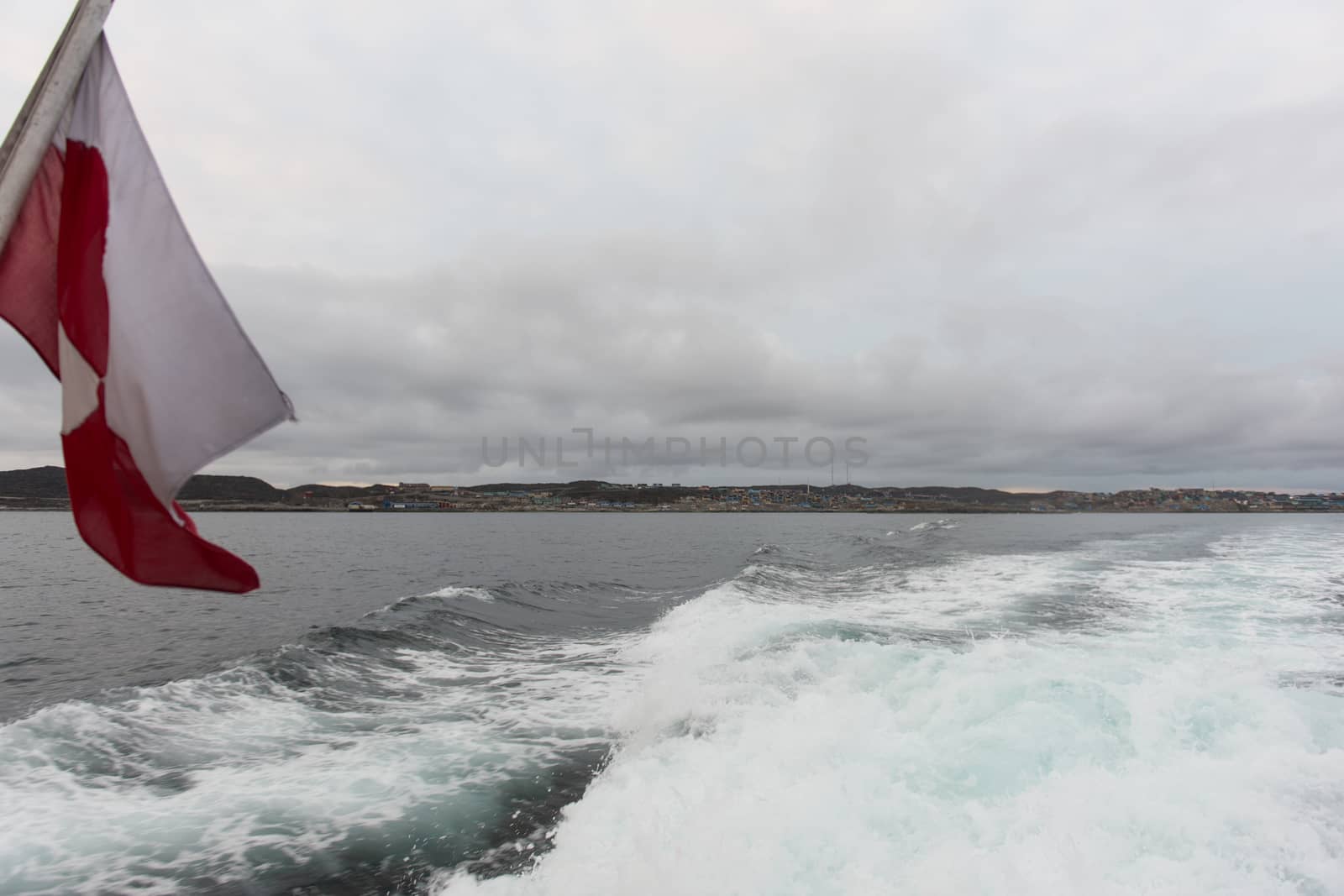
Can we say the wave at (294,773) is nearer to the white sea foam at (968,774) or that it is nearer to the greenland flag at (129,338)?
the white sea foam at (968,774)

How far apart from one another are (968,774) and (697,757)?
2.82 meters

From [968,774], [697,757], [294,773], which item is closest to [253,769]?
[294,773]

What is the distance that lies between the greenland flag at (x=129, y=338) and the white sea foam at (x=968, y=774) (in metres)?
4.23

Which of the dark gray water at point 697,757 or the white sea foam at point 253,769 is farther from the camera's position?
the white sea foam at point 253,769

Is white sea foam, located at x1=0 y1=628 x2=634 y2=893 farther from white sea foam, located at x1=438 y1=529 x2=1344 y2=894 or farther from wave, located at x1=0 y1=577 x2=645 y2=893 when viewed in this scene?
white sea foam, located at x1=438 y1=529 x2=1344 y2=894

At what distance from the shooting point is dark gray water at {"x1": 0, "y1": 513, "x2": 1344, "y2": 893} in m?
5.59

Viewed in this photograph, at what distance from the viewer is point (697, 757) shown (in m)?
7.85

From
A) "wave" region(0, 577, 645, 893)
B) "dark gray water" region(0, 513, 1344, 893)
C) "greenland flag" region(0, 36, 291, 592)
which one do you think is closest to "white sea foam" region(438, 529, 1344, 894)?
"dark gray water" region(0, 513, 1344, 893)

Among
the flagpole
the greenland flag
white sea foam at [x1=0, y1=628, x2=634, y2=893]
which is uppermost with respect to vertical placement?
the flagpole

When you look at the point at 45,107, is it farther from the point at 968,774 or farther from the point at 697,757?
the point at 968,774

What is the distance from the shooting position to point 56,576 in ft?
117

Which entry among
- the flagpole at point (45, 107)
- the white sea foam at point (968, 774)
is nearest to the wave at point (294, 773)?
the white sea foam at point (968, 774)

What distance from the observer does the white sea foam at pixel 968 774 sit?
5258mm

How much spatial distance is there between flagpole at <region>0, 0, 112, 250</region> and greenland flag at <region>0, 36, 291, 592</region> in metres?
0.25
